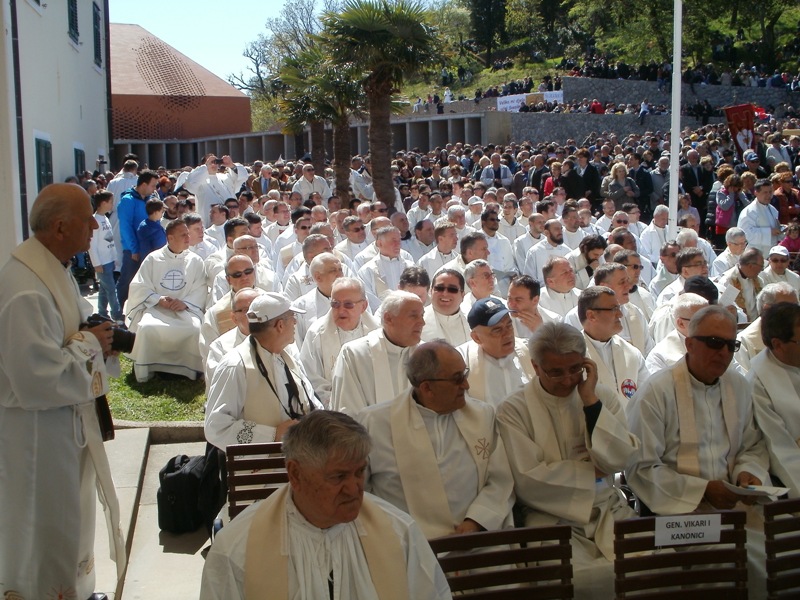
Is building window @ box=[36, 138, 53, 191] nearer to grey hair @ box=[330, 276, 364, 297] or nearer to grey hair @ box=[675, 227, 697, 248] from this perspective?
grey hair @ box=[330, 276, 364, 297]

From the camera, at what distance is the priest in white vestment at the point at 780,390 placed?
479 cm

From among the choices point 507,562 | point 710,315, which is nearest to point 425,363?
point 507,562

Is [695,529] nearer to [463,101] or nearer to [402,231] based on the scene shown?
[402,231]

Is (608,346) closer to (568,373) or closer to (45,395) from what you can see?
(568,373)

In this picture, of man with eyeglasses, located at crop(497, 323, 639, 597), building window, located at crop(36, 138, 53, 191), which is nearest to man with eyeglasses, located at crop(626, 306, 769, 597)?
man with eyeglasses, located at crop(497, 323, 639, 597)

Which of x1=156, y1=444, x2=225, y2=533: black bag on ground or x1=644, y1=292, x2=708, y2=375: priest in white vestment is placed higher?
x1=644, y1=292, x2=708, y2=375: priest in white vestment

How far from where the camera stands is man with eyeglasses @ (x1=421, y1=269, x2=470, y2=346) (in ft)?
22.8

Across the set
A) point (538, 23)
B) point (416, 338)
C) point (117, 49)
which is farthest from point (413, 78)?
point (538, 23)

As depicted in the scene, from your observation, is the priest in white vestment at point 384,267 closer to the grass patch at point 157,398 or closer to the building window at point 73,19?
the grass patch at point 157,398

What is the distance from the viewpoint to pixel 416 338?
18.5ft

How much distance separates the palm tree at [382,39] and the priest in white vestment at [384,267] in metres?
6.64

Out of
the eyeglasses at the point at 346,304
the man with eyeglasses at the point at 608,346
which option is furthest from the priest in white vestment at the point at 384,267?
the man with eyeglasses at the point at 608,346

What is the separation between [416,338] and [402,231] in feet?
22.8

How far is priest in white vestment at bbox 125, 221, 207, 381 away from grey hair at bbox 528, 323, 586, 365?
5387 millimetres
